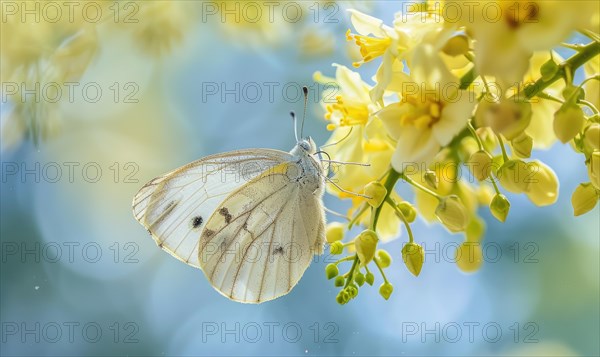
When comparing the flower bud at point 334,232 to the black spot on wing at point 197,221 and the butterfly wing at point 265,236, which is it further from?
the black spot on wing at point 197,221

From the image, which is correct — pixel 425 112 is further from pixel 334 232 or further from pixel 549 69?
pixel 334 232

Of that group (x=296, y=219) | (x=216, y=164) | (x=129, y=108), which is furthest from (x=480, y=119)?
(x=129, y=108)

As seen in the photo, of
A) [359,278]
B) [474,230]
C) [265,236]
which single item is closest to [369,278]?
[359,278]

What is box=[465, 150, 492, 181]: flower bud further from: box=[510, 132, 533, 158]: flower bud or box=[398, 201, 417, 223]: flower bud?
box=[398, 201, 417, 223]: flower bud

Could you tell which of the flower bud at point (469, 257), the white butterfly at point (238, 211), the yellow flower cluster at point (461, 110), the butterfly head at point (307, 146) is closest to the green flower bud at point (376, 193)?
the yellow flower cluster at point (461, 110)

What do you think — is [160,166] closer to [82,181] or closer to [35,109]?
[82,181]
